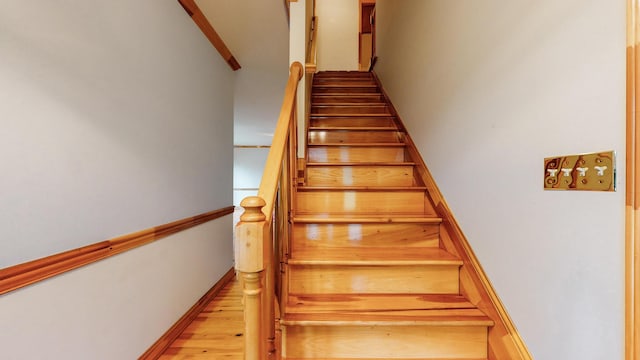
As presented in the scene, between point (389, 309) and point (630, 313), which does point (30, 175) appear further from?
point (630, 313)

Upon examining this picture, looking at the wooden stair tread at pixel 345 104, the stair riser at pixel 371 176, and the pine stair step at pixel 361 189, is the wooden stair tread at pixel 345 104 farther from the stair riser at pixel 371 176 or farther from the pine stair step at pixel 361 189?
the pine stair step at pixel 361 189

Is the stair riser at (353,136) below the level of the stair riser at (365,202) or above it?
above

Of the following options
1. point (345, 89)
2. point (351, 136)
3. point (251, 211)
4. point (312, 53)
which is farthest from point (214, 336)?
point (345, 89)

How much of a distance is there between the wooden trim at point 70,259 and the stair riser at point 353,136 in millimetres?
1408

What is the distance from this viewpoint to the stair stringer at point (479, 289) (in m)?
1.07

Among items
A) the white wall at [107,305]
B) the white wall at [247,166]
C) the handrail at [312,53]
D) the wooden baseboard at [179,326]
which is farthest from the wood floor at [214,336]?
the white wall at [247,166]

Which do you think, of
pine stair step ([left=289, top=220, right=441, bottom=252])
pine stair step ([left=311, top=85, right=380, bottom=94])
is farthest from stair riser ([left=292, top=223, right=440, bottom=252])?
pine stair step ([left=311, top=85, right=380, bottom=94])

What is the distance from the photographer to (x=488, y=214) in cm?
122

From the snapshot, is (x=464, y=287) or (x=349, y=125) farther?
(x=349, y=125)

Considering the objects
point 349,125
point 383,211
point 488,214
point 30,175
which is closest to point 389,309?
point 488,214

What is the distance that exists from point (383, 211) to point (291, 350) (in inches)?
40.0

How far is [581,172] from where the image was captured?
79 cm

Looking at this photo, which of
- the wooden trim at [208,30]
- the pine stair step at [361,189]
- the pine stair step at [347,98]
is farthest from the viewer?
the pine stair step at [347,98]

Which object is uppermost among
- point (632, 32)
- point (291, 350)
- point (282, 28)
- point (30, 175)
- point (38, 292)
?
point (282, 28)
